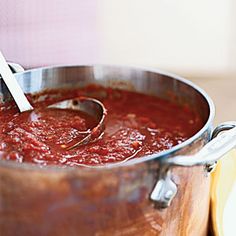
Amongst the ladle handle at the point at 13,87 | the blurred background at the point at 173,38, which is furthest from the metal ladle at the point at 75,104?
the blurred background at the point at 173,38

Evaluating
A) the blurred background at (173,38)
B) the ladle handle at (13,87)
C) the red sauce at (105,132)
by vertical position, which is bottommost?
the blurred background at (173,38)

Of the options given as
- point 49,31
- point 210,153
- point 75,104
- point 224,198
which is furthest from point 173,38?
point 210,153

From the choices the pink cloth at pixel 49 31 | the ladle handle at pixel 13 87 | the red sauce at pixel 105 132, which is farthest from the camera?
the pink cloth at pixel 49 31

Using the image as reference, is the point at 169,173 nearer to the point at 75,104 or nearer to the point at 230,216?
the point at 230,216

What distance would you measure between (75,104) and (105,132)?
0.14 m

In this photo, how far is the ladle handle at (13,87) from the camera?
975mm

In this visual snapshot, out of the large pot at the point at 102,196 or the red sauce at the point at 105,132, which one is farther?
the red sauce at the point at 105,132

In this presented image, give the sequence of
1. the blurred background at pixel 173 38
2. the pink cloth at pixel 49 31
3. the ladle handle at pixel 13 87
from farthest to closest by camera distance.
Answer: the blurred background at pixel 173 38
the pink cloth at pixel 49 31
the ladle handle at pixel 13 87

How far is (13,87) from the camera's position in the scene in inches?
39.2

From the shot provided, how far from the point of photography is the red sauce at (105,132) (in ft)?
2.72

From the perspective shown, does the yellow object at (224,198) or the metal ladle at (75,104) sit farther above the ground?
the metal ladle at (75,104)

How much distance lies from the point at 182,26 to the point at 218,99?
312mm

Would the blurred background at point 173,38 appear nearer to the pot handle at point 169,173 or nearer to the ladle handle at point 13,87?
the ladle handle at point 13,87

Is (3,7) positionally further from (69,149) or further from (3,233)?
(3,233)
